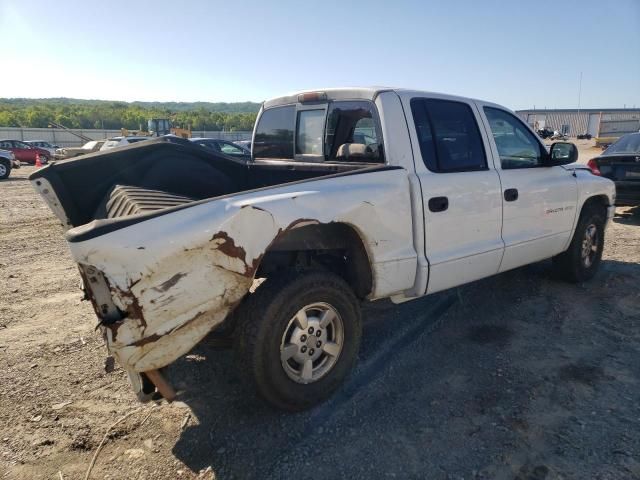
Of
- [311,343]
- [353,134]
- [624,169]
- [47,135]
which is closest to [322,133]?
[353,134]

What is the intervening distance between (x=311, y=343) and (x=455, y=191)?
1.59 meters

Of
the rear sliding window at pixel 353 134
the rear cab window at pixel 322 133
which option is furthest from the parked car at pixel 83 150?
the rear sliding window at pixel 353 134

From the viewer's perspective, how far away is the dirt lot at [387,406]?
2.51m

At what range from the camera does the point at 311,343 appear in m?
2.96

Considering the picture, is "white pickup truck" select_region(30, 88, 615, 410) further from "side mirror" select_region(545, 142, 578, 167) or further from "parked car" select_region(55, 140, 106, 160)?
"parked car" select_region(55, 140, 106, 160)

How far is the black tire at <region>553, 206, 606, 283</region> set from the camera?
5055 mm

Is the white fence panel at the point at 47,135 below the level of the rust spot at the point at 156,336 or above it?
above

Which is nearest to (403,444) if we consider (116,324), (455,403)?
(455,403)

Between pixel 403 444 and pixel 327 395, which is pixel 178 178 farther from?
pixel 403 444

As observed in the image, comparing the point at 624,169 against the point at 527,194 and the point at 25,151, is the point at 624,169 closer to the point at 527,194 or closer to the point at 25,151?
the point at 527,194

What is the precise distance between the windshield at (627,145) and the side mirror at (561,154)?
4.99 meters

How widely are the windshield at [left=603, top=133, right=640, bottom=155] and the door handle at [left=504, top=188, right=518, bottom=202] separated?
5.96 m

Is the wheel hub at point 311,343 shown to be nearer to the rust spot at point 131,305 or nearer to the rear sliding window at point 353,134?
the rust spot at point 131,305

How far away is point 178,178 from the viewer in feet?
13.0
